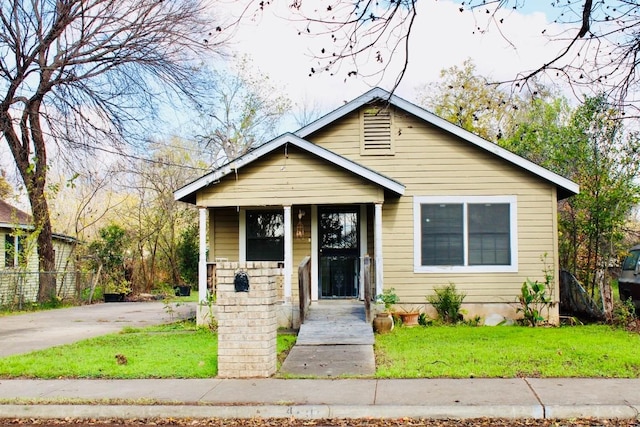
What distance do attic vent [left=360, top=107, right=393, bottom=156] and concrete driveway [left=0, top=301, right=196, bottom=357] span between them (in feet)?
18.4

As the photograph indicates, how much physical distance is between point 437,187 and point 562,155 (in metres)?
4.62

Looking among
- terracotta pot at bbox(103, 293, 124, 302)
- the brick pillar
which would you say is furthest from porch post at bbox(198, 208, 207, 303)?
terracotta pot at bbox(103, 293, 124, 302)

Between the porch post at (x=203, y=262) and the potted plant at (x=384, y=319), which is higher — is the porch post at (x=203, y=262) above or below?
above

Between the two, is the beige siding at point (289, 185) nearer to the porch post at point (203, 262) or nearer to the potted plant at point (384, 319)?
the porch post at point (203, 262)

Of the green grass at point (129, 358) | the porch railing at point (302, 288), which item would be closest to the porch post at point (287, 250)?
the porch railing at point (302, 288)

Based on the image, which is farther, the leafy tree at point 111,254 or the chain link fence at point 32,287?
the leafy tree at point 111,254

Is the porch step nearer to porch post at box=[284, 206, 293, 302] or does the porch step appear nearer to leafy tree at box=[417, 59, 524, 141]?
porch post at box=[284, 206, 293, 302]

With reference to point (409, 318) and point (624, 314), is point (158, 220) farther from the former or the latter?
point (624, 314)

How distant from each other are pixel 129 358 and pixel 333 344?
336 cm

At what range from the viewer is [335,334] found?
39.7 feet

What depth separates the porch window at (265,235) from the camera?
51.2 feet

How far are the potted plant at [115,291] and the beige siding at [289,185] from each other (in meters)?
13.8

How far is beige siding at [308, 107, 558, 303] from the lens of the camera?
15094 mm

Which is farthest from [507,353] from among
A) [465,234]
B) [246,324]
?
[465,234]
